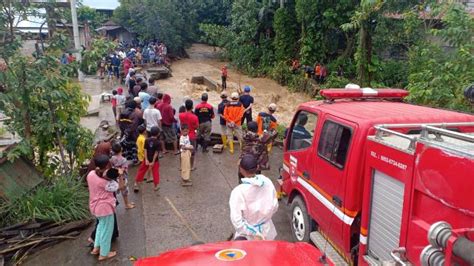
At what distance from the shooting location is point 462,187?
2.59 metres

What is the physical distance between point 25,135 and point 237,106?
472 centimetres

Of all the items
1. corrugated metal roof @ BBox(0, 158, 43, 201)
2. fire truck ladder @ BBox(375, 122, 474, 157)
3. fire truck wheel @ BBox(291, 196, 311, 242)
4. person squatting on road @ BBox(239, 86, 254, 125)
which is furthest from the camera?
person squatting on road @ BBox(239, 86, 254, 125)

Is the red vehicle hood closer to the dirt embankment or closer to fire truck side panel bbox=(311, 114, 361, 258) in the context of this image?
fire truck side panel bbox=(311, 114, 361, 258)

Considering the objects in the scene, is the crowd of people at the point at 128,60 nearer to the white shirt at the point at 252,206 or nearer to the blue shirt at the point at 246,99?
the blue shirt at the point at 246,99

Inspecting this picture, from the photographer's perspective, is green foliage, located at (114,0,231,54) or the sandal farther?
green foliage, located at (114,0,231,54)

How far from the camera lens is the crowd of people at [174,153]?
3.81 meters

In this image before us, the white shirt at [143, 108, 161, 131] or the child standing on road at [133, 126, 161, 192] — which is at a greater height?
the white shirt at [143, 108, 161, 131]

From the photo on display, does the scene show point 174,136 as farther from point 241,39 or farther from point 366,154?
point 241,39

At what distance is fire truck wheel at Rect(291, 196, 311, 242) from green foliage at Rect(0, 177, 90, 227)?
10.8 feet

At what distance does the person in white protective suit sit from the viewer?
3723 millimetres

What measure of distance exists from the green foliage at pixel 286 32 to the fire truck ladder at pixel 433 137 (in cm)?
2197

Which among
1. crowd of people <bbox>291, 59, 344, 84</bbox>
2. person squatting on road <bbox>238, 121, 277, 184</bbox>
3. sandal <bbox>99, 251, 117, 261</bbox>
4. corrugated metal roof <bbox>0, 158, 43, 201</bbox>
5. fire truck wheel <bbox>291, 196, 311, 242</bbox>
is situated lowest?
sandal <bbox>99, 251, 117, 261</bbox>

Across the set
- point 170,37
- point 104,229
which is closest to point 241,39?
point 170,37

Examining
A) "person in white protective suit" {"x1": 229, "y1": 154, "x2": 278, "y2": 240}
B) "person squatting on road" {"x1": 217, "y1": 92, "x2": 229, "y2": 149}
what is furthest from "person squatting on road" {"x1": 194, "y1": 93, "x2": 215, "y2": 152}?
"person in white protective suit" {"x1": 229, "y1": 154, "x2": 278, "y2": 240}
